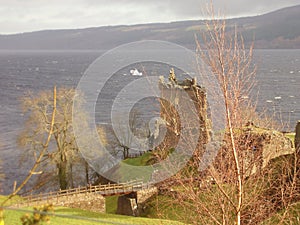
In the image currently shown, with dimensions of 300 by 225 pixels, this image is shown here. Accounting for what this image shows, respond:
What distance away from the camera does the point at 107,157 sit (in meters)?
42.2

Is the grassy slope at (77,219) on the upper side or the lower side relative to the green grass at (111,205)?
upper

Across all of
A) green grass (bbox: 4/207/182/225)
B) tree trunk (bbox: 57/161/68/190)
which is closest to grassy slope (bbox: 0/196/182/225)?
green grass (bbox: 4/207/182/225)

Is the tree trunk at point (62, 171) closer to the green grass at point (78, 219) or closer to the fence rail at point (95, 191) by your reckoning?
the fence rail at point (95, 191)

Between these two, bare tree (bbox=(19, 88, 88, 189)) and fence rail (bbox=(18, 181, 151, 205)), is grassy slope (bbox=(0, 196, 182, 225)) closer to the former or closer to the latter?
fence rail (bbox=(18, 181, 151, 205))

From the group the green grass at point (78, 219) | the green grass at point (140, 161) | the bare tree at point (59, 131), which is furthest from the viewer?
the green grass at point (140, 161)

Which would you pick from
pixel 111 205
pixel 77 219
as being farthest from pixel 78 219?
pixel 111 205

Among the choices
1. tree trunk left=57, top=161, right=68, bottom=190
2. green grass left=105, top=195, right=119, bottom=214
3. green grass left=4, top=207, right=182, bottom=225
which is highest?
green grass left=4, top=207, right=182, bottom=225

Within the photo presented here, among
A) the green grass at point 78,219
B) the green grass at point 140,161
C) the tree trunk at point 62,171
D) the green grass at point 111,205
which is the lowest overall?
the green grass at point 111,205

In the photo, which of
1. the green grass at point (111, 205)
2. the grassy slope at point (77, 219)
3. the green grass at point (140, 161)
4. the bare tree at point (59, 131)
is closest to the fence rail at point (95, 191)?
the grassy slope at point (77, 219)

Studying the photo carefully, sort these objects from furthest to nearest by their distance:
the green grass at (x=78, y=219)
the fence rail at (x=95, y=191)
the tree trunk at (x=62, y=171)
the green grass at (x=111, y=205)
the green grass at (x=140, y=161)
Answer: the green grass at (x=140, y=161) < the tree trunk at (x=62, y=171) < the green grass at (x=111, y=205) < the fence rail at (x=95, y=191) < the green grass at (x=78, y=219)

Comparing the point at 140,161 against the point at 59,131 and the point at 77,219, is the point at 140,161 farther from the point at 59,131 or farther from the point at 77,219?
the point at 77,219

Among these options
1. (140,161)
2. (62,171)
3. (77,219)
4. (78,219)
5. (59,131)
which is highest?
(59,131)

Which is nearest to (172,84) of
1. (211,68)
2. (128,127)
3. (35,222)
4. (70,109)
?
(70,109)

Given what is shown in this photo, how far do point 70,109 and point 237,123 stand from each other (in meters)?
28.1
